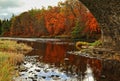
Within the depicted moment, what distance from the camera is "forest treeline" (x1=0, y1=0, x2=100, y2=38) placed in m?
58.3

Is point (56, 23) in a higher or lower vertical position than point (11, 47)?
higher

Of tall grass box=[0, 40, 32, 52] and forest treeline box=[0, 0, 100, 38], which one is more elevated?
forest treeline box=[0, 0, 100, 38]

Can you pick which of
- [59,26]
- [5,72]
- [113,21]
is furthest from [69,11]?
[5,72]

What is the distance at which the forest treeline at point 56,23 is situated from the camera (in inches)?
2296

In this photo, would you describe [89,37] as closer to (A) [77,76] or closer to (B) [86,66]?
(B) [86,66]

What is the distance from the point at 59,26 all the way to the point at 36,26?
23.3 meters

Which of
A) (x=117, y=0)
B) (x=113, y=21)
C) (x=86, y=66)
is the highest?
(x=117, y=0)

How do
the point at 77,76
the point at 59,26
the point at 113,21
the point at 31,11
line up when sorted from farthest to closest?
1. the point at 31,11
2. the point at 59,26
3. the point at 113,21
4. the point at 77,76

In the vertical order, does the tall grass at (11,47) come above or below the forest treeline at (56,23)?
below

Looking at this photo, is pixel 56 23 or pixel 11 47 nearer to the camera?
pixel 11 47

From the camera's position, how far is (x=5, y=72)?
10930 mm

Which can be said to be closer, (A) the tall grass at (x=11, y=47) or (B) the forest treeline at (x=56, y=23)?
(A) the tall grass at (x=11, y=47)

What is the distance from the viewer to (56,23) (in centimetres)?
8044

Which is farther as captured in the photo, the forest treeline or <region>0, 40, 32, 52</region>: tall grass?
the forest treeline
